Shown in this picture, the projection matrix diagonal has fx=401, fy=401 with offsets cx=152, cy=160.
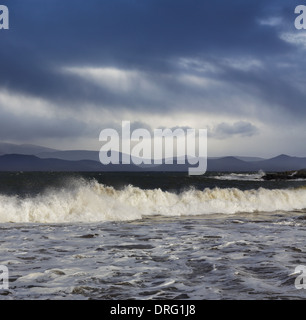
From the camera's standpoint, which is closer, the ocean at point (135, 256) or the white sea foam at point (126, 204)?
the ocean at point (135, 256)

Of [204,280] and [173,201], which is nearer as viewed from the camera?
[204,280]

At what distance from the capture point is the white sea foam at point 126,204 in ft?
59.6

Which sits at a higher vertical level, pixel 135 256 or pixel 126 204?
pixel 126 204

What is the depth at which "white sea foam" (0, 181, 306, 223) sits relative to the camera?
1817cm

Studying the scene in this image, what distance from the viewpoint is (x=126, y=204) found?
72.4 ft

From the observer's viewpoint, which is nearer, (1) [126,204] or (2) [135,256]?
(2) [135,256]

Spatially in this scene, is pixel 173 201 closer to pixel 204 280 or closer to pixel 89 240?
pixel 89 240

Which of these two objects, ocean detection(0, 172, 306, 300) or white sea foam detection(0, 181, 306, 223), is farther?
white sea foam detection(0, 181, 306, 223)
